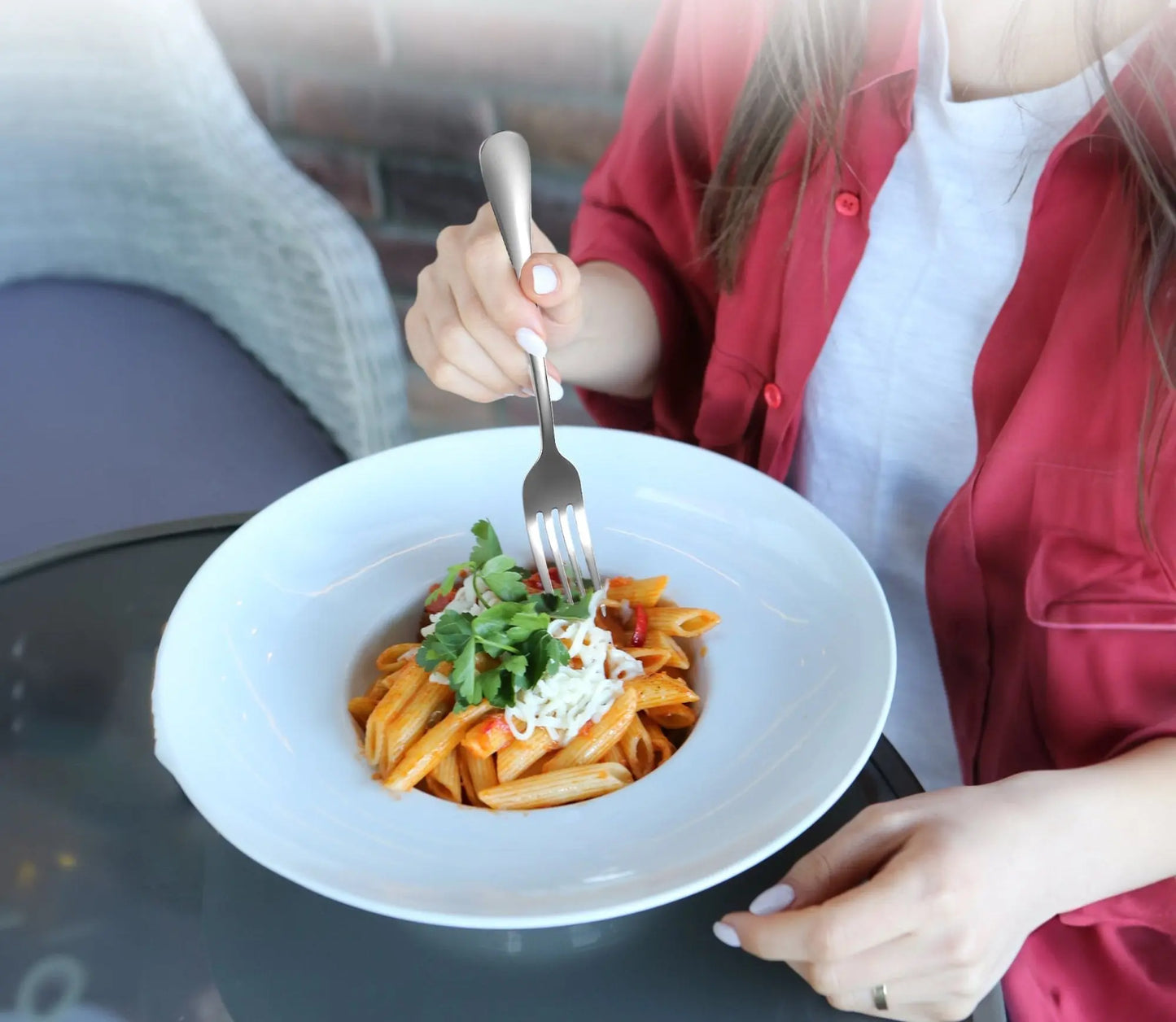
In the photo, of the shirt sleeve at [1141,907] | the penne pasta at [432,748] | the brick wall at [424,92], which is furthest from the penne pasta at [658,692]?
the brick wall at [424,92]

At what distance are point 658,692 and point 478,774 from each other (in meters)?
0.14

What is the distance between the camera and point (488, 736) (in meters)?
0.72

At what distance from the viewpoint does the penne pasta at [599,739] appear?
73 cm

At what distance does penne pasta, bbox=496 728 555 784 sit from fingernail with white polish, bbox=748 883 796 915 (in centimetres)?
19

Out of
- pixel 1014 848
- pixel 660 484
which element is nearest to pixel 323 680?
pixel 660 484

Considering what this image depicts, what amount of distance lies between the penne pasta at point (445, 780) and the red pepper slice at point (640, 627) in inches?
6.5

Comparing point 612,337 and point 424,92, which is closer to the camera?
point 612,337

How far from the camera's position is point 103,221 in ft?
5.24

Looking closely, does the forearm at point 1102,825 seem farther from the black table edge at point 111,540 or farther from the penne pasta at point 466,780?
the black table edge at point 111,540

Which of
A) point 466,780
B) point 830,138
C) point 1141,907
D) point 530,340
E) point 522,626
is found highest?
point 830,138

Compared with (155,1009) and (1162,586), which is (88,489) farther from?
(1162,586)

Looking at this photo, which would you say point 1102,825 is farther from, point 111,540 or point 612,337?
point 111,540

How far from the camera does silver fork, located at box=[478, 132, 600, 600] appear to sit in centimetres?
78

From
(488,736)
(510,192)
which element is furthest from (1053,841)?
(510,192)
